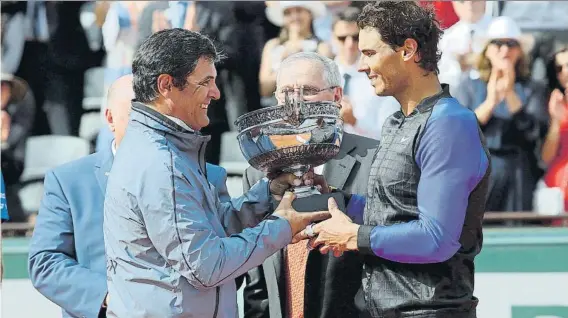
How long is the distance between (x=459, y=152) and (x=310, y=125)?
48 centimetres

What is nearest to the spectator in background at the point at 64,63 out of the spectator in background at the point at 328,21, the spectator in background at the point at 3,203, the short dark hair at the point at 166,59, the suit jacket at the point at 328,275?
the spectator in background at the point at 3,203

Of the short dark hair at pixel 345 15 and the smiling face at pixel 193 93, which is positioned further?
the short dark hair at pixel 345 15

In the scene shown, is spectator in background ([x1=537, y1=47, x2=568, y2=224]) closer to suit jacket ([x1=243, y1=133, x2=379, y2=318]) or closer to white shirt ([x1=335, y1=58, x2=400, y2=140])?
white shirt ([x1=335, y1=58, x2=400, y2=140])

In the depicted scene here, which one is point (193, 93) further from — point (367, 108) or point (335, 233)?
point (367, 108)

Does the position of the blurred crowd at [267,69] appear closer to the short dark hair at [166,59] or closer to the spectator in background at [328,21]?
the spectator in background at [328,21]

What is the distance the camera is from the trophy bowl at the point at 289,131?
262 centimetres

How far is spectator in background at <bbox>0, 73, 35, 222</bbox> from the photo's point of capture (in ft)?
15.2

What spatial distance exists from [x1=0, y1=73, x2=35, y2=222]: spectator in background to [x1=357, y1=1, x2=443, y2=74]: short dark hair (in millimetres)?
2620

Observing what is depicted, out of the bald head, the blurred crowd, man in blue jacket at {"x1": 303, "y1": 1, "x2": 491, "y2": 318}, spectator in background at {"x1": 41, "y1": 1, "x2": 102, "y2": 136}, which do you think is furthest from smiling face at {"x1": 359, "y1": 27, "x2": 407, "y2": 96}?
spectator in background at {"x1": 41, "y1": 1, "x2": 102, "y2": 136}

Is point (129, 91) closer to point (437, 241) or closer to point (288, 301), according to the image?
point (288, 301)

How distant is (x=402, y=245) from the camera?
2355 mm

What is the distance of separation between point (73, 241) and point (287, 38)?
1920 millimetres

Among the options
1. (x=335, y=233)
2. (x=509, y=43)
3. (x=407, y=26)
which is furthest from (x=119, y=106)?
(x=509, y=43)

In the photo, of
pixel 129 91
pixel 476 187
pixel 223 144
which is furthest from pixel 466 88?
pixel 476 187
